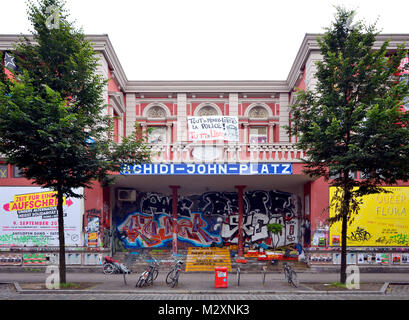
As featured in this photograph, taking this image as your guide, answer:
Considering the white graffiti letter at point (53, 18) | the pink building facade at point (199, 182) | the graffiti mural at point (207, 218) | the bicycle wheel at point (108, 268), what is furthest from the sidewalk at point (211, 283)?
the white graffiti letter at point (53, 18)

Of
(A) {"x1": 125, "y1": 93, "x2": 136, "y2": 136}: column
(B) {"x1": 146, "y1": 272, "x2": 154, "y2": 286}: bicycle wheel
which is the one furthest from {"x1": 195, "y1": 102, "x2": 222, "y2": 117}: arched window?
(B) {"x1": 146, "y1": 272, "x2": 154, "y2": 286}: bicycle wheel

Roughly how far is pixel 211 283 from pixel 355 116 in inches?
316

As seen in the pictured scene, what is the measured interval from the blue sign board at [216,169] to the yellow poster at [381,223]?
305 cm

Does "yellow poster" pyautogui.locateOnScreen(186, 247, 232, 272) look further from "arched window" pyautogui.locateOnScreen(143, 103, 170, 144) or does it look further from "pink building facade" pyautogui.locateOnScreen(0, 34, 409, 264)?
"arched window" pyautogui.locateOnScreen(143, 103, 170, 144)

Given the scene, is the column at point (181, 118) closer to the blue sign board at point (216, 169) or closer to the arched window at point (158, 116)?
the arched window at point (158, 116)

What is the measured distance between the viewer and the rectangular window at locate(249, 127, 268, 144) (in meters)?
25.2

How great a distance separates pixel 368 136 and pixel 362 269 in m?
8.09

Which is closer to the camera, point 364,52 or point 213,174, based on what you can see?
point 364,52

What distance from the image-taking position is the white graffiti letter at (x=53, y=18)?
13.0 meters

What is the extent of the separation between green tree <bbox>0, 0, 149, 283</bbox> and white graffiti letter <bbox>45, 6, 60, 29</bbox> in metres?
0.03

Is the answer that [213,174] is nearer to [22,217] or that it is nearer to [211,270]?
[211,270]

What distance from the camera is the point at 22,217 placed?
19.0 meters

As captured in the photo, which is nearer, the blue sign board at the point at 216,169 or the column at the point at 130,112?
the blue sign board at the point at 216,169
